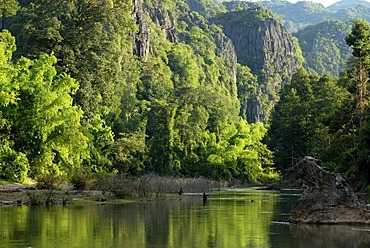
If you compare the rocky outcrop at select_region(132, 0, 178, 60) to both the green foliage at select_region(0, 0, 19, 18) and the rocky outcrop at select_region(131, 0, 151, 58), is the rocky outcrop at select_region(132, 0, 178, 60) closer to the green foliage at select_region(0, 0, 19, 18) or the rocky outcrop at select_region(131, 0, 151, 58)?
the rocky outcrop at select_region(131, 0, 151, 58)

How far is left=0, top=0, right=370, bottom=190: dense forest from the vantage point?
1987 inches

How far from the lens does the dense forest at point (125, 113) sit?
166 feet

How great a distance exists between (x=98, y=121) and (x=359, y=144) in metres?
32.2

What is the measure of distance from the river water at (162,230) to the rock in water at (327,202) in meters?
1.00

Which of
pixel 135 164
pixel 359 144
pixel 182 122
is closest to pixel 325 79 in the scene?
pixel 182 122

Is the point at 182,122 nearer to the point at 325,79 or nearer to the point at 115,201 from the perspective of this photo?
the point at 325,79

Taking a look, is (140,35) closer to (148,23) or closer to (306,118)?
(148,23)

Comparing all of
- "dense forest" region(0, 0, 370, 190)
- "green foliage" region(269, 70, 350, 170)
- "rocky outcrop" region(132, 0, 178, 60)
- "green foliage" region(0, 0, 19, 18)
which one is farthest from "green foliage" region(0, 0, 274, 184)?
"green foliage" region(269, 70, 350, 170)

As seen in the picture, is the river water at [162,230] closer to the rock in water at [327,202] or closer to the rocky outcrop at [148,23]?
the rock in water at [327,202]

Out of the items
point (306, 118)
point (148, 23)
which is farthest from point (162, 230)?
point (148, 23)

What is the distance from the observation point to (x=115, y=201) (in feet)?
136

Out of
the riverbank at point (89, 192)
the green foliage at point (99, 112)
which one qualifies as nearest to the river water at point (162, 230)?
the riverbank at point (89, 192)

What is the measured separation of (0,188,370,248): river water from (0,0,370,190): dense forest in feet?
17.8

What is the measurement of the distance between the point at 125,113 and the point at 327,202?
65859 millimetres
